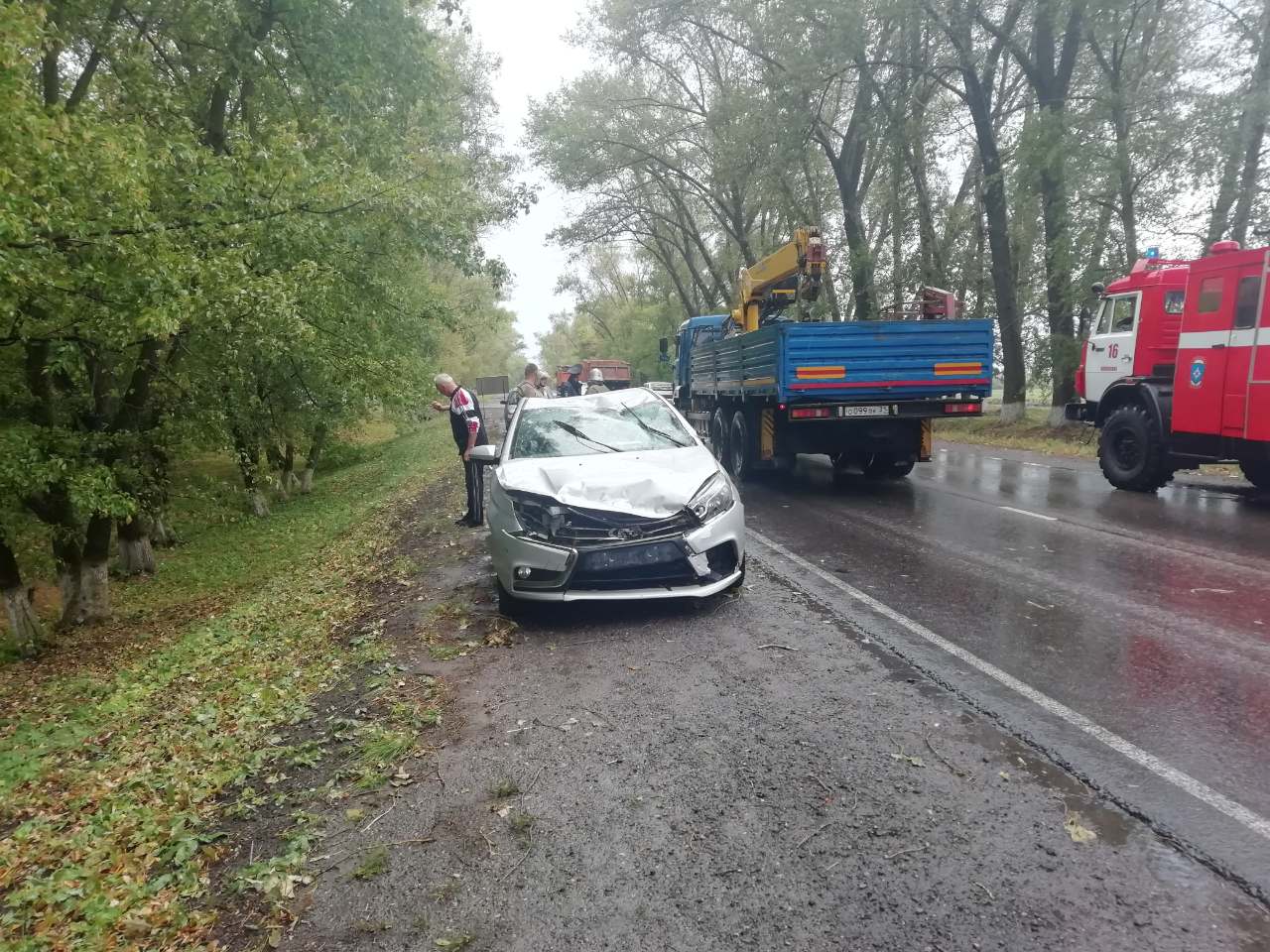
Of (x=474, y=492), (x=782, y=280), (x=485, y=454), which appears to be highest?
(x=782, y=280)

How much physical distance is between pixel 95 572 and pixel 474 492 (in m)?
6.13

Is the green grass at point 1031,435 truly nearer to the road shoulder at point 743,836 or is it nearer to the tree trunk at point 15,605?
the road shoulder at point 743,836

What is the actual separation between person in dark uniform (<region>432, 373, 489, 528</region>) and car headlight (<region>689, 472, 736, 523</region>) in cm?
407

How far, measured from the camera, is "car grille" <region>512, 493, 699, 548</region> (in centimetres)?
510

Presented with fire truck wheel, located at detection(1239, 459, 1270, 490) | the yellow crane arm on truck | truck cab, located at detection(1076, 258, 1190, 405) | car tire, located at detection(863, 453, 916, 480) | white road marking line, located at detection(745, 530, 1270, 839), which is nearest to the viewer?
white road marking line, located at detection(745, 530, 1270, 839)

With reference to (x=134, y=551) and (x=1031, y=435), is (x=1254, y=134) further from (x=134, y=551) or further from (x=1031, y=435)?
(x=134, y=551)

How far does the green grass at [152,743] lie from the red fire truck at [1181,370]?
961 centimetres

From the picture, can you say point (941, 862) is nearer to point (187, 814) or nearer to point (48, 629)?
point (187, 814)

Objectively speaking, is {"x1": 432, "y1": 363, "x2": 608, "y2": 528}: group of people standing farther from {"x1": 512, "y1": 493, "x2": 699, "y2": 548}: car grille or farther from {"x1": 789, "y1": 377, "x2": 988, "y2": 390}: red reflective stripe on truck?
{"x1": 512, "y1": 493, "x2": 699, "y2": 548}: car grille

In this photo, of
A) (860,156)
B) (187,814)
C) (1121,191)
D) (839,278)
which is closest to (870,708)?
(187,814)

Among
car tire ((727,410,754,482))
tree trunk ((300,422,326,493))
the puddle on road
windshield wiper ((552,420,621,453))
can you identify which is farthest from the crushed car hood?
tree trunk ((300,422,326,493))

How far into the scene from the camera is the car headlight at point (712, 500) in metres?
5.28

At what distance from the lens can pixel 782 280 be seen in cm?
1384

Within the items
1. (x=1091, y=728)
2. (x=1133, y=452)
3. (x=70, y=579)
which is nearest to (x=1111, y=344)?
(x=1133, y=452)
